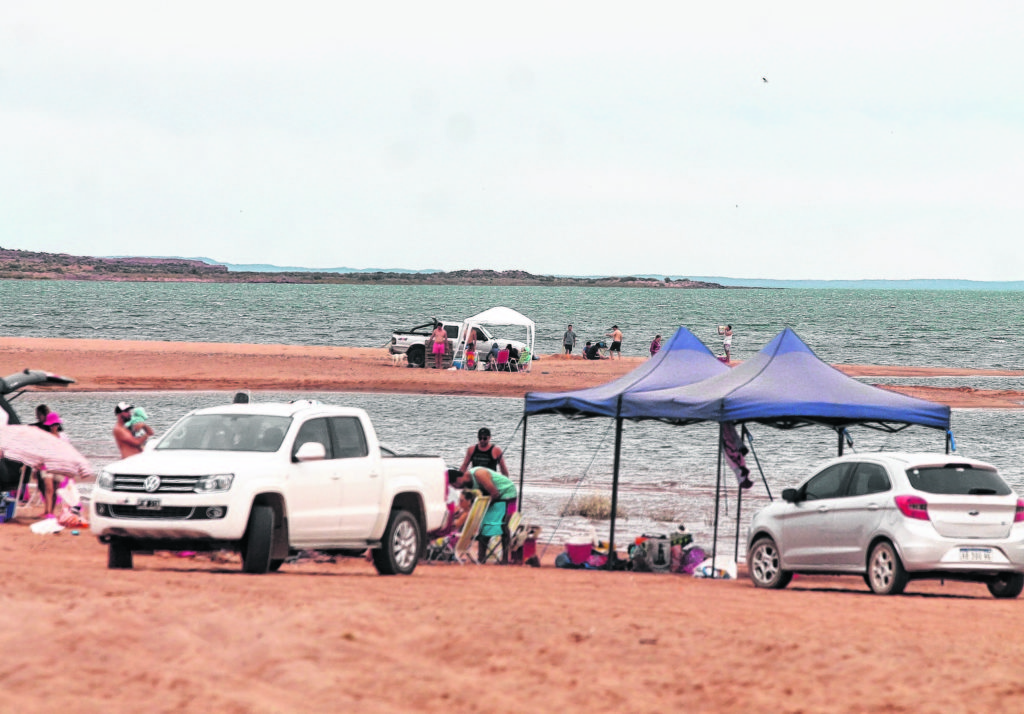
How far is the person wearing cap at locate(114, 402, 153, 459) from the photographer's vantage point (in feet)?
57.7

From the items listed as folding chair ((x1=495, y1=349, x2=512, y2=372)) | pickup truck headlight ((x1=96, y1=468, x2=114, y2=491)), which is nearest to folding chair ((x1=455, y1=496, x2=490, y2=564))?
pickup truck headlight ((x1=96, y1=468, x2=114, y2=491))

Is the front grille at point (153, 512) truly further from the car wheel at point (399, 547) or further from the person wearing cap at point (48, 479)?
the person wearing cap at point (48, 479)

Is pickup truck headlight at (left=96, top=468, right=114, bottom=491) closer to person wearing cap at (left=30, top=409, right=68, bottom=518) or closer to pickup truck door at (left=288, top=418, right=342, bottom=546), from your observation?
pickup truck door at (left=288, top=418, right=342, bottom=546)

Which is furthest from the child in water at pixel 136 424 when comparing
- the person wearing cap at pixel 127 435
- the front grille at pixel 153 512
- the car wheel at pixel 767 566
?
the car wheel at pixel 767 566

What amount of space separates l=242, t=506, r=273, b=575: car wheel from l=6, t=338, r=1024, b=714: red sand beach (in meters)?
0.20

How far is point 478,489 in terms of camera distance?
16859 mm

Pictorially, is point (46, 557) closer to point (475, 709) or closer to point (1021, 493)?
A: point (475, 709)

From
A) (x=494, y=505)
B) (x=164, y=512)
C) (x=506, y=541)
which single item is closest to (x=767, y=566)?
(x=506, y=541)

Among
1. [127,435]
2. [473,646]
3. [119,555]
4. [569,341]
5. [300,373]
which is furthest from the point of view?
[569,341]

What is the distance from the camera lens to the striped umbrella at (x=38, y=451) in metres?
17.8

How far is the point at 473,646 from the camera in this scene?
9094 millimetres

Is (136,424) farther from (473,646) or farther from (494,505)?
(473,646)

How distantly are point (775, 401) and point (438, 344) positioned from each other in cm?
3303

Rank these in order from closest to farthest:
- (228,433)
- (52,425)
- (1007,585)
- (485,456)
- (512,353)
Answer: (228,433) < (1007,585) < (485,456) < (52,425) < (512,353)
